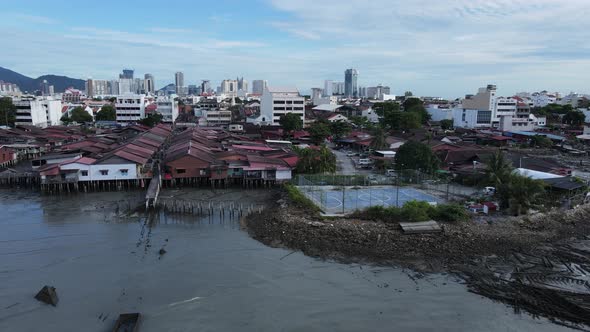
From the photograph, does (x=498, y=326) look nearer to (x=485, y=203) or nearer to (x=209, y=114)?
(x=485, y=203)

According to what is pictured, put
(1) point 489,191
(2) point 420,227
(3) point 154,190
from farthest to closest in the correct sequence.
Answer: (3) point 154,190 → (1) point 489,191 → (2) point 420,227

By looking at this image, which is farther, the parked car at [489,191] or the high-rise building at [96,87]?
the high-rise building at [96,87]

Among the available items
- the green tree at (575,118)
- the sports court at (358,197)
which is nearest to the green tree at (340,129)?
the sports court at (358,197)

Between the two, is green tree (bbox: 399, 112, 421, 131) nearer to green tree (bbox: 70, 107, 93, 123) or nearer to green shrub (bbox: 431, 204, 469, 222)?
green shrub (bbox: 431, 204, 469, 222)

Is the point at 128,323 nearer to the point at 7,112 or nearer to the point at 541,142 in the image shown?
the point at 541,142

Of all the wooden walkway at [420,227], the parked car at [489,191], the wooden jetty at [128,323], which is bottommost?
the wooden jetty at [128,323]

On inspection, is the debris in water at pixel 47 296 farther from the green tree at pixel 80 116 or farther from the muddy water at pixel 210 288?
the green tree at pixel 80 116

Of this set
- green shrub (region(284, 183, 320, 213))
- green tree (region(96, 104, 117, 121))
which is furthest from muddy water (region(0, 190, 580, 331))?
green tree (region(96, 104, 117, 121))

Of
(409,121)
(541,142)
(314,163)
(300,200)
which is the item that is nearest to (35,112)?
(314,163)
